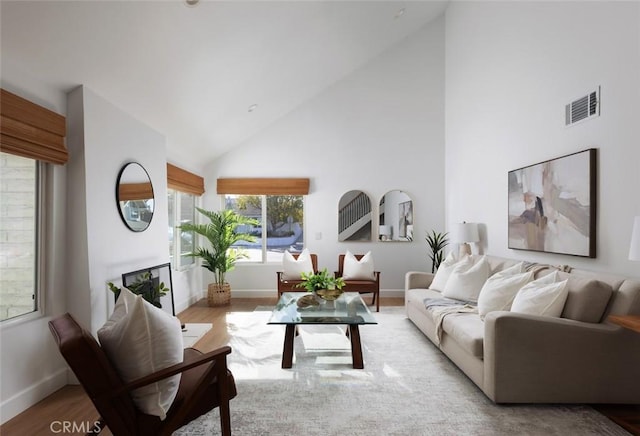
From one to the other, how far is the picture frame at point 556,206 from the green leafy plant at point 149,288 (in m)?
3.88

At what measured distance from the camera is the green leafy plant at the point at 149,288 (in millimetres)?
3566

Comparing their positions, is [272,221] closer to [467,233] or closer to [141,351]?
[467,233]

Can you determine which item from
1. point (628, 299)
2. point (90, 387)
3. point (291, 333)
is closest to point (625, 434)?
point (628, 299)

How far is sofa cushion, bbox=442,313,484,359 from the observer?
2.68m

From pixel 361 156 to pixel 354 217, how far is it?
41.8 inches

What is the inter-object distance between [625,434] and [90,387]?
9.51 feet

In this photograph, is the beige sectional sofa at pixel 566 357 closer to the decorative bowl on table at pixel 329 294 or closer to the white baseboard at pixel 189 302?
the decorative bowl on table at pixel 329 294

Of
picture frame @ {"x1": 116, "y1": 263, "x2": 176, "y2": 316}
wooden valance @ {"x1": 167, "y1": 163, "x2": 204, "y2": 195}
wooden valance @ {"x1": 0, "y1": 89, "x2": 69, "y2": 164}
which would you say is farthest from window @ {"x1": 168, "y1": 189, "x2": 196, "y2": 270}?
wooden valance @ {"x1": 0, "y1": 89, "x2": 69, "y2": 164}

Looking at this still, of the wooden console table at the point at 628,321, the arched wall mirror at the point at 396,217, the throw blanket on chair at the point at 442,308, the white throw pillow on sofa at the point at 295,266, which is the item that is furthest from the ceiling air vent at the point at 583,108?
the white throw pillow on sofa at the point at 295,266

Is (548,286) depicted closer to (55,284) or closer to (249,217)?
(55,284)

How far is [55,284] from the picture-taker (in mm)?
2814

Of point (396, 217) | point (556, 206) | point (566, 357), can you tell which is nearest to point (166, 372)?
point (566, 357)

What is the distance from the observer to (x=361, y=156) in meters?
6.35

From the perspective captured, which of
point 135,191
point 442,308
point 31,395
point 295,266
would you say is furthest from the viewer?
point 295,266
